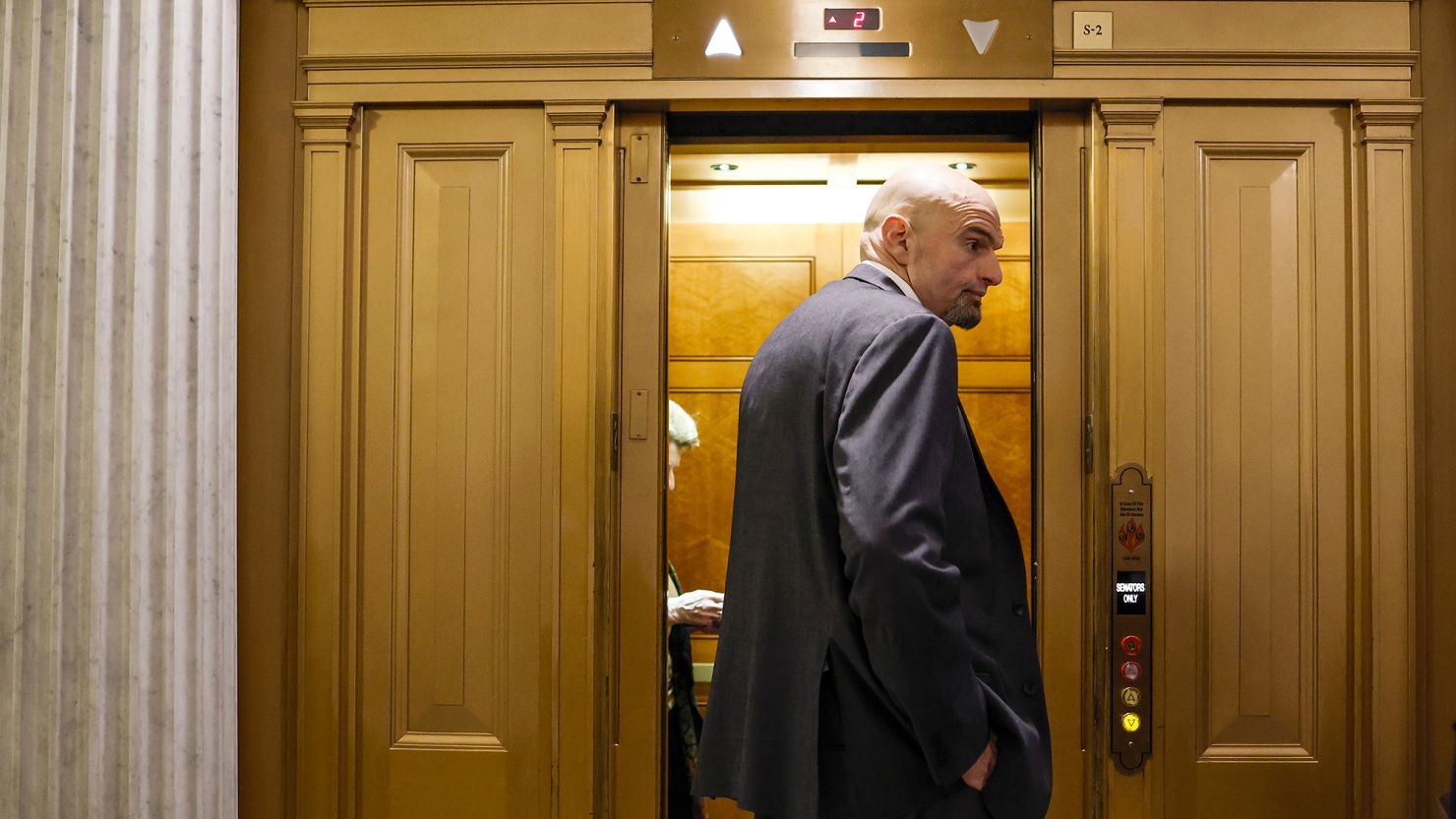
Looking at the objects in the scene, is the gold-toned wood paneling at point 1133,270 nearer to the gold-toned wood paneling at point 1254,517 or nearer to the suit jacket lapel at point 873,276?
the gold-toned wood paneling at point 1254,517

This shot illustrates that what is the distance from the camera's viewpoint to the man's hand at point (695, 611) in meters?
3.09

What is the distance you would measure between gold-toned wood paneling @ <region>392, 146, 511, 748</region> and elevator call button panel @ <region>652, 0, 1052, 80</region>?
1.80ft

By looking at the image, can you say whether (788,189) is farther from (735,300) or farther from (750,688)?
(750,688)

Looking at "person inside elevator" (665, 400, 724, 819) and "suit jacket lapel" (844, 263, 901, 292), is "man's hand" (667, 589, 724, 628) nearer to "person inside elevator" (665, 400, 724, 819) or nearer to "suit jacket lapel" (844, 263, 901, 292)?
"person inside elevator" (665, 400, 724, 819)

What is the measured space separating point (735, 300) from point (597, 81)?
1.40 m

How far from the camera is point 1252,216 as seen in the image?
264 centimetres

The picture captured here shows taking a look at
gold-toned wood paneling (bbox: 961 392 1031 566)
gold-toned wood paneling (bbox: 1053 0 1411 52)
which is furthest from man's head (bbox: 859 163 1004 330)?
gold-toned wood paneling (bbox: 961 392 1031 566)

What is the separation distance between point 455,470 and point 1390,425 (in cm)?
233

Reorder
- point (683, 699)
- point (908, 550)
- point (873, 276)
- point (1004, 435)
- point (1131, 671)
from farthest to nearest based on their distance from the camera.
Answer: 1. point (1004, 435)
2. point (683, 699)
3. point (1131, 671)
4. point (873, 276)
5. point (908, 550)

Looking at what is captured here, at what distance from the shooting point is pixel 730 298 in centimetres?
396

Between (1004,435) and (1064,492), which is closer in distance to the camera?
(1064,492)

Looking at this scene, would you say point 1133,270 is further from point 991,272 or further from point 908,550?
point 908,550

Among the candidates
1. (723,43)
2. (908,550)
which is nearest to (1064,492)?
(908,550)

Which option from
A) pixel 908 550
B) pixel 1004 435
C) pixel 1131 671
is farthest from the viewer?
pixel 1004 435
